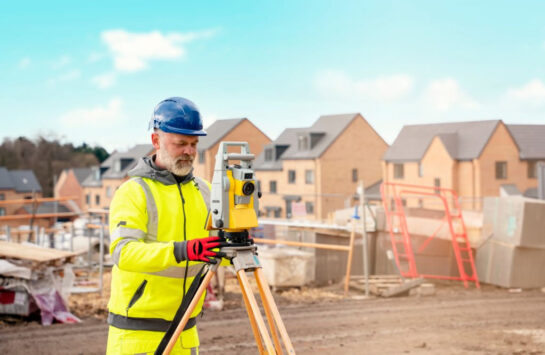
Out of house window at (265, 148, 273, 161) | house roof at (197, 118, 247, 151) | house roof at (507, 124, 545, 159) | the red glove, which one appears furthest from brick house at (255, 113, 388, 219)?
the red glove

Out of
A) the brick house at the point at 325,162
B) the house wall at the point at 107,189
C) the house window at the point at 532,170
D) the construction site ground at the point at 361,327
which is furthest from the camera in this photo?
the house wall at the point at 107,189

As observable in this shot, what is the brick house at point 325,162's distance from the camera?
5122cm

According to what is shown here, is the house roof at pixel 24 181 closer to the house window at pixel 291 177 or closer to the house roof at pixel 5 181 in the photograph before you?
the house roof at pixel 5 181

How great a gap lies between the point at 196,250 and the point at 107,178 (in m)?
64.9

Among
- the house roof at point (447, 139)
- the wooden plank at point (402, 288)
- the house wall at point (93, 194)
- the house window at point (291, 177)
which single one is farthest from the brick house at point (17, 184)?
the wooden plank at point (402, 288)

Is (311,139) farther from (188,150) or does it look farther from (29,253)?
(188,150)

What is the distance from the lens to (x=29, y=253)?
10211mm

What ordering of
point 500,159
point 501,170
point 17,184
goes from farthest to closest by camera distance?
1. point 17,184
2. point 501,170
3. point 500,159

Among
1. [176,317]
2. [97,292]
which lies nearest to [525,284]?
[97,292]

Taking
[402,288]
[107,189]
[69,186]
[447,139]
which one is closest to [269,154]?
[447,139]

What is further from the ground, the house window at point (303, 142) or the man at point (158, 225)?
the house window at point (303, 142)

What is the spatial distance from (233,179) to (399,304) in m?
9.01

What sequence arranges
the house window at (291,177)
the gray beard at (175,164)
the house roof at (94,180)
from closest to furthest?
1. the gray beard at (175,164)
2. the house window at (291,177)
3. the house roof at (94,180)

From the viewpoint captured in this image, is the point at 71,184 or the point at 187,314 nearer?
the point at 187,314
